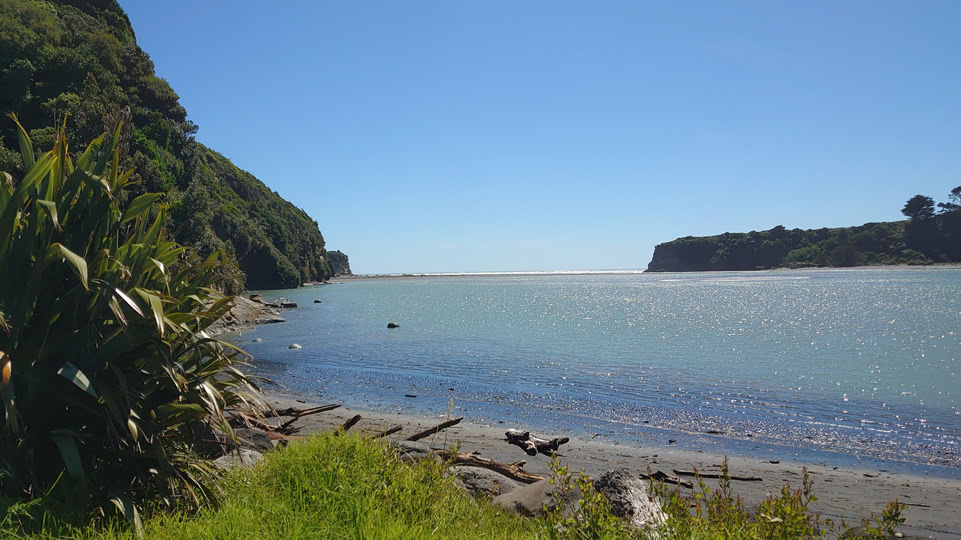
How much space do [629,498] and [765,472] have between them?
6.66 m

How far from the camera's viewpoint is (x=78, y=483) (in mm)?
3783

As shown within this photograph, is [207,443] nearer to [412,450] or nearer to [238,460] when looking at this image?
[238,460]

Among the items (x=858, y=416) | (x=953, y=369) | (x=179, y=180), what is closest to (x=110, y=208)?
(x=858, y=416)

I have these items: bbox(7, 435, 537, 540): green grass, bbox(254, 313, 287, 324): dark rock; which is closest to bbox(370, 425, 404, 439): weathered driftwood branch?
bbox(7, 435, 537, 540): green grass

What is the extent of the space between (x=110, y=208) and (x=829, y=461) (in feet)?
45.0

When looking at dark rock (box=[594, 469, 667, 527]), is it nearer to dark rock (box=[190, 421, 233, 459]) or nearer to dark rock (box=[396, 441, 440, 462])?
dark rock (box=[396, 441, 440, 462])

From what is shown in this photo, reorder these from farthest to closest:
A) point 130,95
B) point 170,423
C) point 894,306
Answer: point 894,306 → point 130,95 → point 170,423

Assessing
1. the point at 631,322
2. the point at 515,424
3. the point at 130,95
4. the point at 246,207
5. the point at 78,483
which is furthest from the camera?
the point at 246,207

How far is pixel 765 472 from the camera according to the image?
11.0 metres

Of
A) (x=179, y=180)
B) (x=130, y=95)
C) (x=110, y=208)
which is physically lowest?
(x=110, y=208)

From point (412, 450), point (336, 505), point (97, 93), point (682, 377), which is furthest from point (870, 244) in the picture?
point (336, 505)

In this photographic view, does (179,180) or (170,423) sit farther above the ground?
(179,180)

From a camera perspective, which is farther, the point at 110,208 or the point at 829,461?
the point at 829,461

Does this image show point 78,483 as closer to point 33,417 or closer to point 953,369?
point 33,417
